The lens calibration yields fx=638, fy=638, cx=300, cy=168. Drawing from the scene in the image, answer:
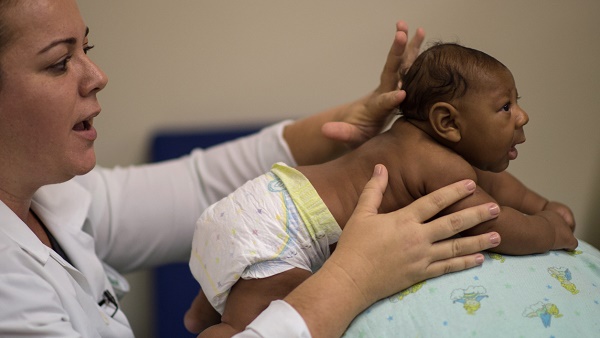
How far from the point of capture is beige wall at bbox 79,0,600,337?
1973mm

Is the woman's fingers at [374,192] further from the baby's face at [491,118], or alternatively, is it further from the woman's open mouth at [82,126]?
the woman's open mouth at [82,126]

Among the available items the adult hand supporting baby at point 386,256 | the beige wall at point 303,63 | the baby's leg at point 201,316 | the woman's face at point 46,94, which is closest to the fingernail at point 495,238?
the adult hand supporting baby at point 386,256

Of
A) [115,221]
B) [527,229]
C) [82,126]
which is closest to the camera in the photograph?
[527,229]

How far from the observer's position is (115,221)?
1.54 metres

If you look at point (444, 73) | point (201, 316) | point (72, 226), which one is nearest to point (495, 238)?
point (444, 73)

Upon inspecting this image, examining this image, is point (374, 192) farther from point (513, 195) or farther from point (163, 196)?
point (163, 196)

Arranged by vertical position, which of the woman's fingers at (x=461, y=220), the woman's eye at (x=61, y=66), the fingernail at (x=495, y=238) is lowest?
the fingernail at (x=495, y=238)

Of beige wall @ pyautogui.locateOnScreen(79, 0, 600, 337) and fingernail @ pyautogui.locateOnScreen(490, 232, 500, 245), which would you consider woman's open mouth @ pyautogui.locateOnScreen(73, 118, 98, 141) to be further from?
beige wall @ pyautogui.locateOnScreen(79, 0, 600, 337)

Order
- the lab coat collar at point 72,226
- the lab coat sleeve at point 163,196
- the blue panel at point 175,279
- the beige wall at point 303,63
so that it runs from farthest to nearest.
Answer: the blue panel at point 175,279 < the beige wall at point 303,63 < the lab coat sleeve at point 163,196 < the lab coat collar at point 72,226

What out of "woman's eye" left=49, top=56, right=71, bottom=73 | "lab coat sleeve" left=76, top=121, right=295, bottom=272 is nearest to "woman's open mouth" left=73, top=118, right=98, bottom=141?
"woman's eye" left=49, top=56, right=71, bottom=73

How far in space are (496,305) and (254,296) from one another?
1.26ft

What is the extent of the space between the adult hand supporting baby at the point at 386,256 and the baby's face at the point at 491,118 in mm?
86

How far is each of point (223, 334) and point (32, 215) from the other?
534mm

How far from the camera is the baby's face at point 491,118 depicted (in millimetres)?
1056
